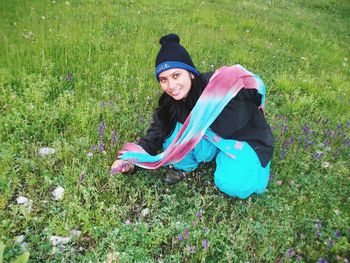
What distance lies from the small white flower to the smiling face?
1.80m

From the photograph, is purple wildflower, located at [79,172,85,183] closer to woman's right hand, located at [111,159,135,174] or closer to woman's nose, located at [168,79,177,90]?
woman's right hand, located at [111,159,135,174]

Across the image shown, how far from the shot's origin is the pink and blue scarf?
4.23 m

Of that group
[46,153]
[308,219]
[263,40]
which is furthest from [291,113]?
[46,153]

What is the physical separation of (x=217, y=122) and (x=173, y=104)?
677mm

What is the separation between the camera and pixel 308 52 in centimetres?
1032

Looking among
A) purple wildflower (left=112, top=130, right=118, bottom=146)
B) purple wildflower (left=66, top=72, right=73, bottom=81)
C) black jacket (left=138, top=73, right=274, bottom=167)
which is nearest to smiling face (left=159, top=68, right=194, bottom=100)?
black jacket (left=138, top=73, right=274, bottom=167)

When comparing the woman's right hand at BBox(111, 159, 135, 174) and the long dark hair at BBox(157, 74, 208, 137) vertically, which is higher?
the long dark hair at BBox(157, 74, 208, 137)

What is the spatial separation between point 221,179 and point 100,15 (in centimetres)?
672

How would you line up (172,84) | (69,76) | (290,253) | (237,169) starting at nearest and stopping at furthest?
(290,253) < (172,84) < (237,169) < (69,76)

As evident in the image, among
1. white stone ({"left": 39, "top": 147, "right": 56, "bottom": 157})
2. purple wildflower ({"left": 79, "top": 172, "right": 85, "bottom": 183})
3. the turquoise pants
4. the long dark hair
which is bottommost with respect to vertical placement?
white stone ({"left": 39, "top": 147, "right": 56, "bottom": 157})

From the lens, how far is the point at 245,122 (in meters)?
4.43

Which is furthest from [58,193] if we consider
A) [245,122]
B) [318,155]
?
[318,155]

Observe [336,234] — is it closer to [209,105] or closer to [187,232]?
[187,232]

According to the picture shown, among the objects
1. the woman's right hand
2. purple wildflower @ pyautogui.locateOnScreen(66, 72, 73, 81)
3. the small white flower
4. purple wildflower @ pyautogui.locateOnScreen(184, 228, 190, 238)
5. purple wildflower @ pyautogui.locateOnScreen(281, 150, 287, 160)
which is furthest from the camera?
purple wildflower @ pyautogui.locateOnScreen(66, 72, 73, 81)
